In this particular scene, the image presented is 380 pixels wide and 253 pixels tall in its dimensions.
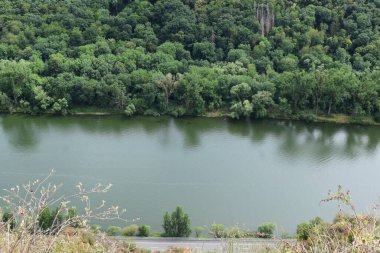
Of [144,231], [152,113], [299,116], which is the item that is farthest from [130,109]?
[144,231]

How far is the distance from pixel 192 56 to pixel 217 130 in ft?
13.1

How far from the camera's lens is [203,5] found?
60.1ft

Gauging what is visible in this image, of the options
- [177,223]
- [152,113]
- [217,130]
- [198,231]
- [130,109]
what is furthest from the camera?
[152,113]

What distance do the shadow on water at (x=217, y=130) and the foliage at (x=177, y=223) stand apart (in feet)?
13.5

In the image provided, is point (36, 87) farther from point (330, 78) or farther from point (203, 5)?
point (330, 78)

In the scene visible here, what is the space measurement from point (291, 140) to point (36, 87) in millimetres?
7722

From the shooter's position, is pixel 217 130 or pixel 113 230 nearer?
pixel 113 230

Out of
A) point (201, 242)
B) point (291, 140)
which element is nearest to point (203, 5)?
point (291, 140)

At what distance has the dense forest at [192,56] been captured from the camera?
14672mm

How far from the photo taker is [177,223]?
8.83 meters

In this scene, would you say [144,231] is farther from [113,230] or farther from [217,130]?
[217,130]

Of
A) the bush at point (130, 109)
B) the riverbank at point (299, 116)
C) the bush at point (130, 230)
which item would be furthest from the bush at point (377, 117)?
the bush at point (130, 230)

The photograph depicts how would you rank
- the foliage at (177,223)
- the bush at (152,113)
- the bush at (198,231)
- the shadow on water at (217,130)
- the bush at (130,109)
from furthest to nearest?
the bush at (152,113), the bush at (130,109), the shadow on water at (217,130), the bush at (198,231), the foliage at (177,223)

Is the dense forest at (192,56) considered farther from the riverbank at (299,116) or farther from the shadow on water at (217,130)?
the shadow on water at (217,130)
